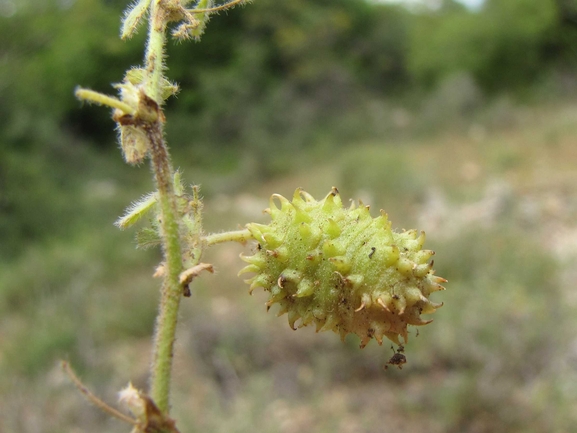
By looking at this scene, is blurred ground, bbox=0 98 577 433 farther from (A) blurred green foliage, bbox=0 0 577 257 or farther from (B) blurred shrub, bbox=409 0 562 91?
(B) blurred shrub, bbox=409 0 562 91

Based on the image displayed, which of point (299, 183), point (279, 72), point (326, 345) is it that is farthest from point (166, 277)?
point (279, 72)

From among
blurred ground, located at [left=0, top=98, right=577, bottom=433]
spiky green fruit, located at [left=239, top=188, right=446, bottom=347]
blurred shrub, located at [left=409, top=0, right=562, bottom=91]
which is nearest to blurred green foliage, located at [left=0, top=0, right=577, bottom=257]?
blurred shrub, located at [left=409, top=0, right=562, bottom=91]

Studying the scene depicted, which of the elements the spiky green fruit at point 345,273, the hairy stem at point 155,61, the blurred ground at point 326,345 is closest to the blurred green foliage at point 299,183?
the blurred ground at point 326,345

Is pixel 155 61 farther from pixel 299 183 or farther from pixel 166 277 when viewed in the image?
pixel 299 183

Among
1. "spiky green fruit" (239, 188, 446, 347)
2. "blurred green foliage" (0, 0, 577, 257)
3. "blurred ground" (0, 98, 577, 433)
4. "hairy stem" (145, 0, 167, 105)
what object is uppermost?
"blurred green foliage" (0, 0, 577, 257)

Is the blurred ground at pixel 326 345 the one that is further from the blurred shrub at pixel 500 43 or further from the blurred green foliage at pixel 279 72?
the blurred shrub at pixel 500 43

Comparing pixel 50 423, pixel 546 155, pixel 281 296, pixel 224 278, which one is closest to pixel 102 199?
pixel 224 278

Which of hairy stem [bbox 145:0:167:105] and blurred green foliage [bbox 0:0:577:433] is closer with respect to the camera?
hairy stem [bbox 145:0:167:105]

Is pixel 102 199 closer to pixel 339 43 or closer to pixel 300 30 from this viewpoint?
pixel 300 30
